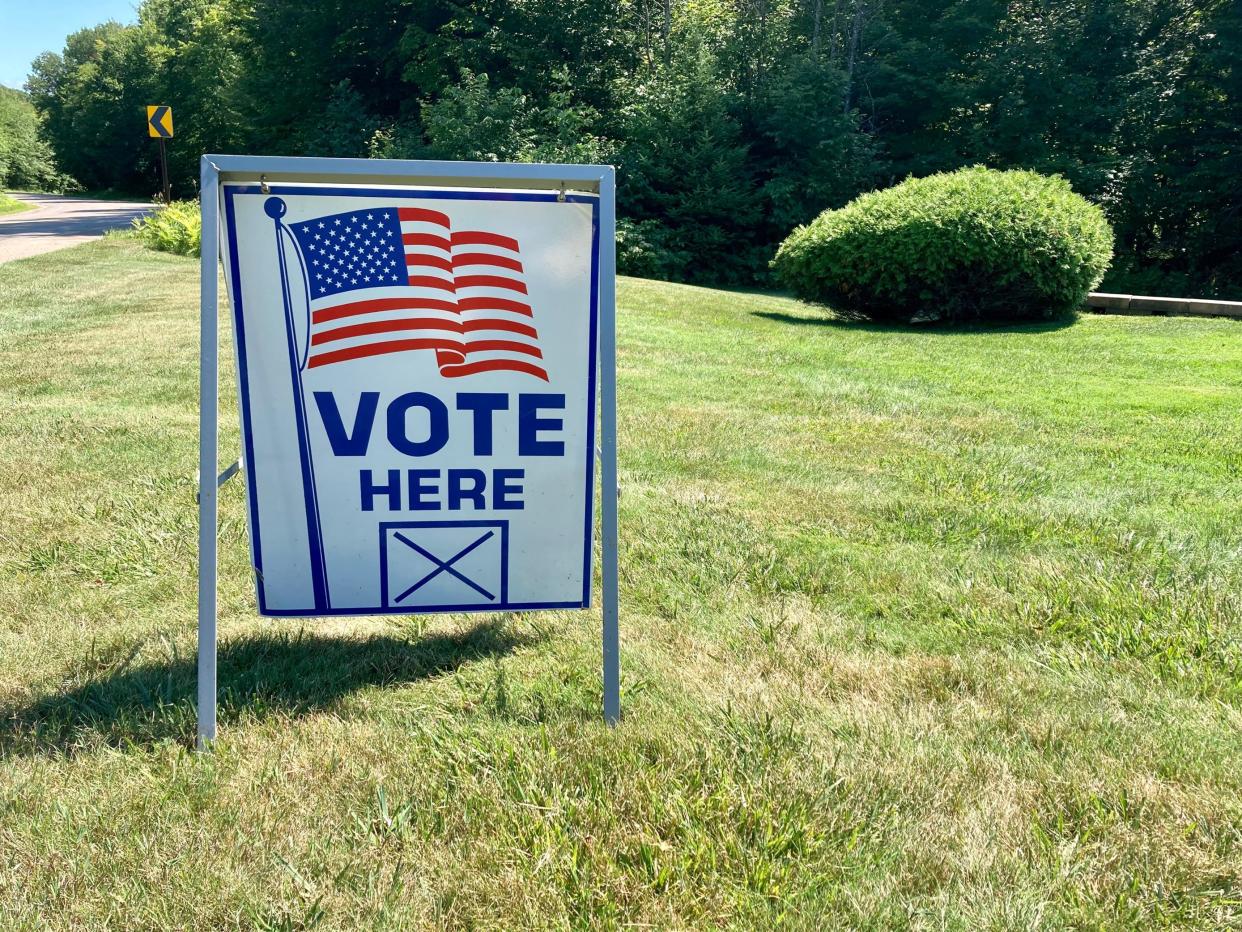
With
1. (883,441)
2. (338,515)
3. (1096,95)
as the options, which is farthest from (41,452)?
(1096,95)

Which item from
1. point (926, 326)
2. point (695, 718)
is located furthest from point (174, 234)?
point (695, 718)

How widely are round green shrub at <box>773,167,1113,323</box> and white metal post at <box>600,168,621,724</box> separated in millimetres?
10148

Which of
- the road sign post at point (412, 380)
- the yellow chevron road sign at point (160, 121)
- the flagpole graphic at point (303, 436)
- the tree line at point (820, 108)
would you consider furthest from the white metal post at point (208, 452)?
the yellow chevron road sign at point (160, 121)

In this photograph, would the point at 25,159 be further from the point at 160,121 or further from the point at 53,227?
the point at 160,121

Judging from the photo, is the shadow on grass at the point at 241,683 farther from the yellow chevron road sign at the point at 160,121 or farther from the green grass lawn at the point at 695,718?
the yellow chevron road sign at the point at 160,121

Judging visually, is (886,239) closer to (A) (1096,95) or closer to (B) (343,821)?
(B) (343,821)

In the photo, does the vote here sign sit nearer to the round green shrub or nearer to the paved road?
the round green shrub

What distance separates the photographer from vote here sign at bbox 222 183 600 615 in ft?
8.42

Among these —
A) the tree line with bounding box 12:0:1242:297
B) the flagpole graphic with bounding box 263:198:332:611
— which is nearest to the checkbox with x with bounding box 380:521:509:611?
the flagpole graphic with bounding box 263:198:332:611

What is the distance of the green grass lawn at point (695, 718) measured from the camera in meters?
1.97

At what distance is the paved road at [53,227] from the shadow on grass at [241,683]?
16051mm

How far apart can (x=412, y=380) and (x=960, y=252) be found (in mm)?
10565

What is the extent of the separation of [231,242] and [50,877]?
153 cm

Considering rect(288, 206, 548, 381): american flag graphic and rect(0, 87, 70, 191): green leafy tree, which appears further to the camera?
rect(0, 87, 70, 191): green leafy tree
